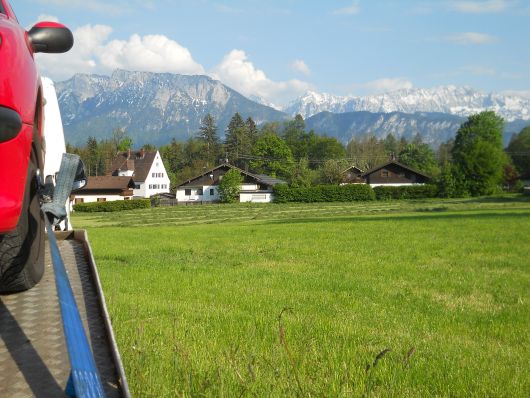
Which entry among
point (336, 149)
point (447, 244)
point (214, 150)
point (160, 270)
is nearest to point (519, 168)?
point (336, 149)

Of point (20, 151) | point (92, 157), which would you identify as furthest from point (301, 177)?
point (20, 151)

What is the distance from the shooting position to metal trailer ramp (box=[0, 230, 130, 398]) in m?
1.70

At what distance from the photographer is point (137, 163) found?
11438 cm

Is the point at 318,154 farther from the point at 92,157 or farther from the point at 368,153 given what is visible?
the point at 92,157

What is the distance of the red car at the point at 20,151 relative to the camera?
5.91ft

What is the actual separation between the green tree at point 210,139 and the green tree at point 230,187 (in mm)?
47194

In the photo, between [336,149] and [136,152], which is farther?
[336,149]

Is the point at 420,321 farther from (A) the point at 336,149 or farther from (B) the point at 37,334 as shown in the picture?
(A) the point at 336,149

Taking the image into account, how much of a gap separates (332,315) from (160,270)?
15.9ft

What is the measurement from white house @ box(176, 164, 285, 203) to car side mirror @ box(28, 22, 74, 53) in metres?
85.1

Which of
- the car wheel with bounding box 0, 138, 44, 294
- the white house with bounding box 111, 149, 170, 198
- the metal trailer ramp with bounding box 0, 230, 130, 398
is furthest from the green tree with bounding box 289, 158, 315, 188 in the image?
the metal trailer ramp with bounding box 0, 230, 130, 398

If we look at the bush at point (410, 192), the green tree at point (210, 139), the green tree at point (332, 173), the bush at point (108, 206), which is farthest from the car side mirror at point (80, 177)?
the green tree at point (210, 139)

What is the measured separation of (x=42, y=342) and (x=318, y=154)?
14928 cm

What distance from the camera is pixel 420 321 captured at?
18.7ft
